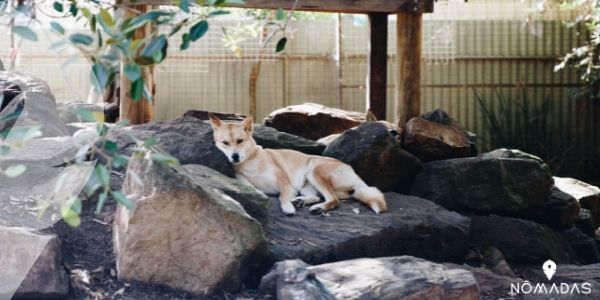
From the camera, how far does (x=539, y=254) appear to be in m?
7.12

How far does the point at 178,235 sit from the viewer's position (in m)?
4.79

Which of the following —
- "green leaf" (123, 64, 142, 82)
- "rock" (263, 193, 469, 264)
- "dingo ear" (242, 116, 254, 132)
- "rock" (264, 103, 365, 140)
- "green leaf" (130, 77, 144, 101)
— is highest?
"green leaf" (123, 64, 142, 82)

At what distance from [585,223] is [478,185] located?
167 centimetres

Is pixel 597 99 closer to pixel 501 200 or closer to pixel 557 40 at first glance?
pixel 557 40

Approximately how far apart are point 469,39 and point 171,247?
30.4 ft

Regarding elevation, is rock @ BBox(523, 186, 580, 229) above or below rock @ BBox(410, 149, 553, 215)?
below

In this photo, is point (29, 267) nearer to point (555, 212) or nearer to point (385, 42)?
point (555, 212)

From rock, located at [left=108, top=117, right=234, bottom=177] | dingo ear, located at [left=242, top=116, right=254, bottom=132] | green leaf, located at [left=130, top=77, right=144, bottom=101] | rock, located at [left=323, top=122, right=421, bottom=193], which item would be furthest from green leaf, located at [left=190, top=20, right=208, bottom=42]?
rock, located at [left=323, top=122, right=421, bottom=193]

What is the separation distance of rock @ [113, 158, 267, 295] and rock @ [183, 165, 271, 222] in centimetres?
62

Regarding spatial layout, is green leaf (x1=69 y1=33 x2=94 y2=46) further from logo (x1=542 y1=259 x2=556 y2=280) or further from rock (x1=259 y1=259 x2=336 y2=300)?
logo (x1=542 y1=259 x2=556 y2=280)

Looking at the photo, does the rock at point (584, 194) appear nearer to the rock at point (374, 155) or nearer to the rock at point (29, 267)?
the rock at point (374, 155)

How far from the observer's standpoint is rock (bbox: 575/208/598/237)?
8.48 metres

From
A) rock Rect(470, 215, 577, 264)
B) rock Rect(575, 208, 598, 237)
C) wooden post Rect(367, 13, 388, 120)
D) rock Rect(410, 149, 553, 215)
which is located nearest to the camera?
rock Rect(470, 215, 577, 264)

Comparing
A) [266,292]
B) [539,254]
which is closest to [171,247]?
[266,292]
